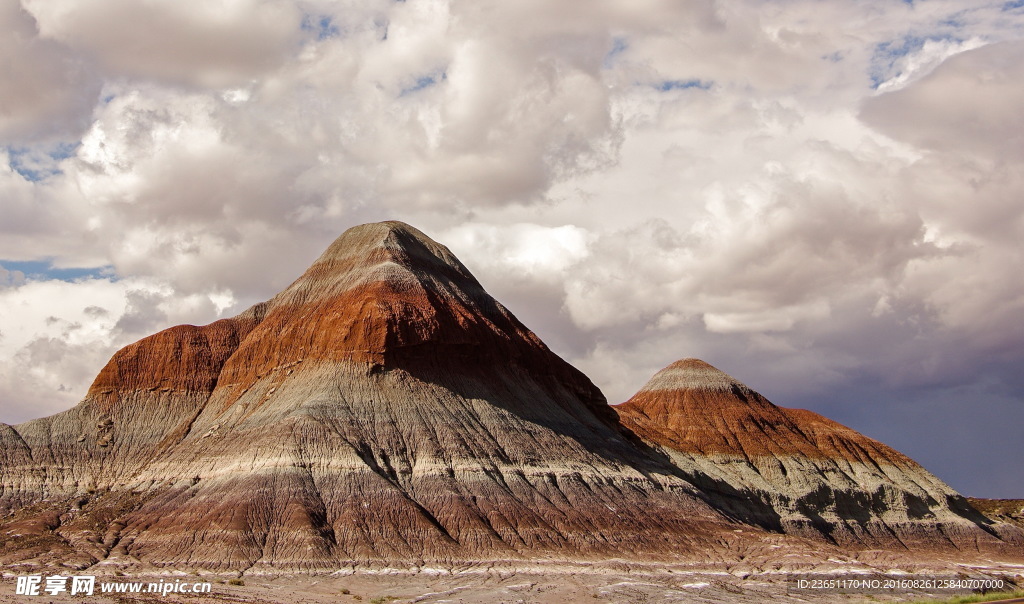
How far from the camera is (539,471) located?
94.2m

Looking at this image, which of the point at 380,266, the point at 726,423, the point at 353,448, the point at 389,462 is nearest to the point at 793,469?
the point at 726,423

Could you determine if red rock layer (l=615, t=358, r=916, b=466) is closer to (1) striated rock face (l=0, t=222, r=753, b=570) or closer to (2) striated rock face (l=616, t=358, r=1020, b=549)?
(2) striated rock face (l=616, t=358, r=1020, b=549)

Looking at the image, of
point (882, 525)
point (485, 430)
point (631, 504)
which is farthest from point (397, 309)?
point (882, 525)

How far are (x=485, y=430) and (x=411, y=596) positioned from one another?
98.3ft

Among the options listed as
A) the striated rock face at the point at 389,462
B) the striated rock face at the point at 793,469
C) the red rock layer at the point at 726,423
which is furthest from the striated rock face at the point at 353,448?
the red rock layer at the point at 726,423

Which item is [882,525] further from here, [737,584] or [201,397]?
[201,397]

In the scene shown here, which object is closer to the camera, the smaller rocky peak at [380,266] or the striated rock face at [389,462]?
the striated rock face at [389,462]

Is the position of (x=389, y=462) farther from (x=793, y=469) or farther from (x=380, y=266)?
(x=793, y=469)

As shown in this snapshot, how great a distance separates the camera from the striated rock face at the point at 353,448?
80.5 meters

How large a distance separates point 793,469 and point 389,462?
66.8 meters

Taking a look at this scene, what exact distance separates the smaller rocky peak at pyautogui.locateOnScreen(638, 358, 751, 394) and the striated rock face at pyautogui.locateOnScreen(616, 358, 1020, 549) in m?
0.18

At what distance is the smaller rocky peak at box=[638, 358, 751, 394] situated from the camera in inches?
6024

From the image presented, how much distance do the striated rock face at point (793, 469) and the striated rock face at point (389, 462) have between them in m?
0.44

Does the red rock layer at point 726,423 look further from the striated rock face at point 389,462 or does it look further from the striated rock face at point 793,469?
the striated rock face at point 389,462
